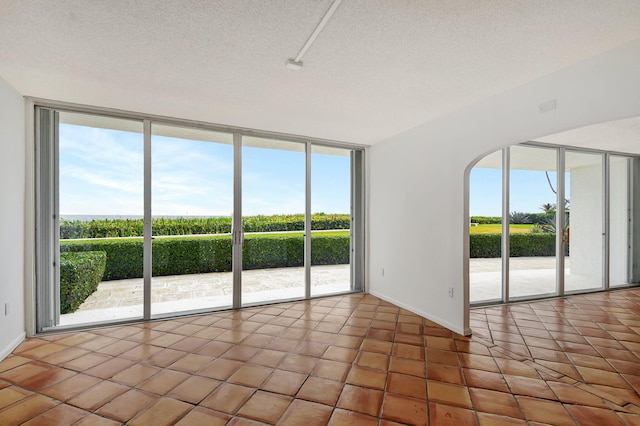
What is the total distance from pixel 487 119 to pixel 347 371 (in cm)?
265

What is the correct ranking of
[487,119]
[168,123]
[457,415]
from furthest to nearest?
[168,123] → [487,119] → [457,415]

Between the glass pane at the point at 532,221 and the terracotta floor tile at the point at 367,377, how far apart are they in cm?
309

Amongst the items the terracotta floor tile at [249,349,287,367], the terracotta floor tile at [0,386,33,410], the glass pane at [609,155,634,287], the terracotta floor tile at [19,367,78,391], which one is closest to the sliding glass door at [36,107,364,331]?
the terracotta floor tile at [19,367,78,391]

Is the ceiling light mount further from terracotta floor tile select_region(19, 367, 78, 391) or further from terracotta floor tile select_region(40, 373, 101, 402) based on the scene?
terracotta floor tile select_region(19, 367, 78, 391)

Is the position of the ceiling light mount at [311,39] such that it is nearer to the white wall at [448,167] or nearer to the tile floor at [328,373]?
the white wall at [448,167]

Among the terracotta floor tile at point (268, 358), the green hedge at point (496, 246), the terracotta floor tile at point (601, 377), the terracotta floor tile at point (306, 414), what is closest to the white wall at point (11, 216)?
the terracotta floor tile at point (268, 358)

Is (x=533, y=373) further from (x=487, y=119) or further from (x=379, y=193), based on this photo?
(x=379, y=193)

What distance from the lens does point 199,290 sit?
3971 millimetres

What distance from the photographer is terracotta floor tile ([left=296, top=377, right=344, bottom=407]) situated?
210 cm

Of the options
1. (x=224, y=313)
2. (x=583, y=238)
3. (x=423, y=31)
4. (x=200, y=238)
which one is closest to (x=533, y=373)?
(x=423, y=31)

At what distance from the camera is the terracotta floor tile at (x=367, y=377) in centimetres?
228

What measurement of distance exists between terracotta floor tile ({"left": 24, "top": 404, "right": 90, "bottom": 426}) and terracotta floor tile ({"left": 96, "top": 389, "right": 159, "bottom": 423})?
0.37ft

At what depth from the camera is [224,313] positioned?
3.92m

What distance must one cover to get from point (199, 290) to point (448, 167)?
342cm
